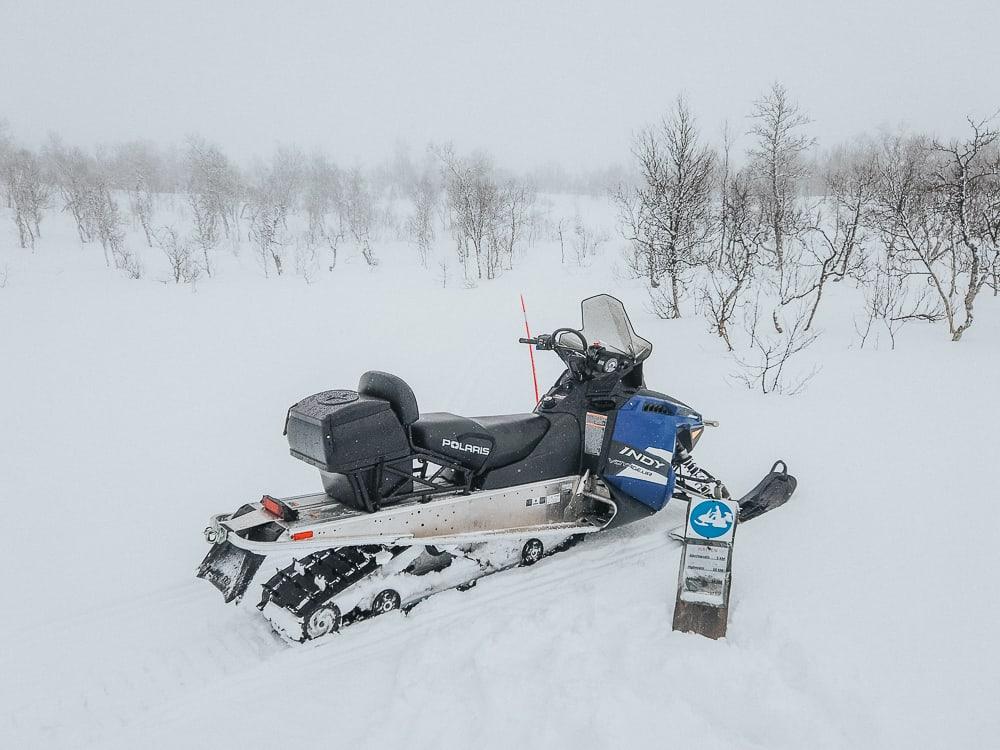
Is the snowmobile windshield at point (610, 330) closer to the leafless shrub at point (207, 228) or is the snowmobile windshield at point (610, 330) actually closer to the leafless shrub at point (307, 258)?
the leafless shrub at point (307, 258)

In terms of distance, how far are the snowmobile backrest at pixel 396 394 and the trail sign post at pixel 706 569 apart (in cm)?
152

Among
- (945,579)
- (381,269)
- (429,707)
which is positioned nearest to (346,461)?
(429,707)

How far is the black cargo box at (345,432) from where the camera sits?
2926mm

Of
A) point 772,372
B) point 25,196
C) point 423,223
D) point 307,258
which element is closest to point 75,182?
point 25,196

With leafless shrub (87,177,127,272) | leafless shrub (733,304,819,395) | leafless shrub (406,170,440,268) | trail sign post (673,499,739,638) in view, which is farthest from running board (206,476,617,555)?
leafless shrub (406,170,440,268)

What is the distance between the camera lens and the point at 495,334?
12.0 m

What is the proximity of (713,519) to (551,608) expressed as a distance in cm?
94

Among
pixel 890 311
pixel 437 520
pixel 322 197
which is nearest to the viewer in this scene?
pixel 437 520

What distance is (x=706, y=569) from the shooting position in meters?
2.98

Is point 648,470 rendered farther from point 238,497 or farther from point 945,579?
point 238,497

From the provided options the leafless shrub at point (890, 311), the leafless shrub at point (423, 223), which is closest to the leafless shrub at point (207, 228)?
the leafless shrub at point (423, 223)

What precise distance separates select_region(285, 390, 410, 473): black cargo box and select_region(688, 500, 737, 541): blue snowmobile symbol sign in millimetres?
1510

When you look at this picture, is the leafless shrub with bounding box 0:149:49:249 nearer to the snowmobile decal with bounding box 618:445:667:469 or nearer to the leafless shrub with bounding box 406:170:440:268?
the leafless shrub with bounding box 406:170:440:268

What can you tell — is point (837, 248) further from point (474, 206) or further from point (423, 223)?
point (423, 223)
